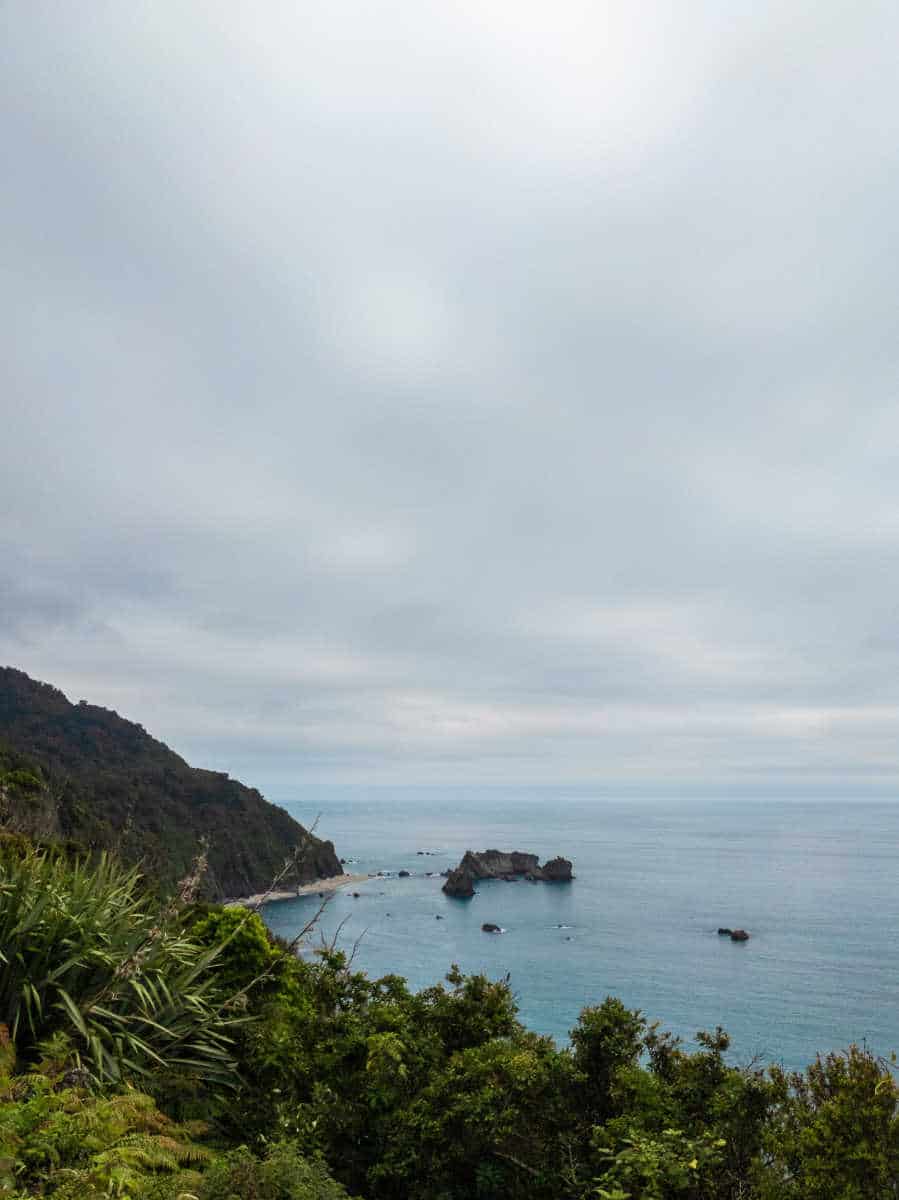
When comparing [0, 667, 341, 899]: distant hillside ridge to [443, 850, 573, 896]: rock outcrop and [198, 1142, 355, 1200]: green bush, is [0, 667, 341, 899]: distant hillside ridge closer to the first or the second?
[443, 850, 573, 896]: rock outcrop

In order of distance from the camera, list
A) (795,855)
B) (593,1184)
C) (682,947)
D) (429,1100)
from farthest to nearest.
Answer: (795,855), (682,947), (429,1100), (593,1184)

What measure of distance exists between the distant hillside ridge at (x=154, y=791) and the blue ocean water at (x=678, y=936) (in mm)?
7185

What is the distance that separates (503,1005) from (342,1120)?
173 centimetres

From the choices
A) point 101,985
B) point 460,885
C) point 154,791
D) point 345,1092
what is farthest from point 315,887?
point 345,1092

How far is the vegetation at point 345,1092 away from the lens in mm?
4277

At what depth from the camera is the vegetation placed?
14.0 ft

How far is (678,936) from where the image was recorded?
214 feet

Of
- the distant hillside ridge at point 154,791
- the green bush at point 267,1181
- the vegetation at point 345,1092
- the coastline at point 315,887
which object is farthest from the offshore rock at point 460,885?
the green bush at point 267,1181

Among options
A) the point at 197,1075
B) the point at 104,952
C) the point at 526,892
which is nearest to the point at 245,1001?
the point at 197,1075


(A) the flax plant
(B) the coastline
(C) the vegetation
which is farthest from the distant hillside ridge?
(C) the vegetation

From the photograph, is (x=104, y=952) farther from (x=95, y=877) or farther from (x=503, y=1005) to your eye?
(x=503, y=1005)

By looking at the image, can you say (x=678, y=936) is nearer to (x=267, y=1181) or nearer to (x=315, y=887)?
(x=315, y=887)

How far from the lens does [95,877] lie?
8422 mm

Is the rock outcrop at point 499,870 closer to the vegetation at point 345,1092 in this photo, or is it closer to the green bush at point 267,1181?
the vegetation at point 345,1092
